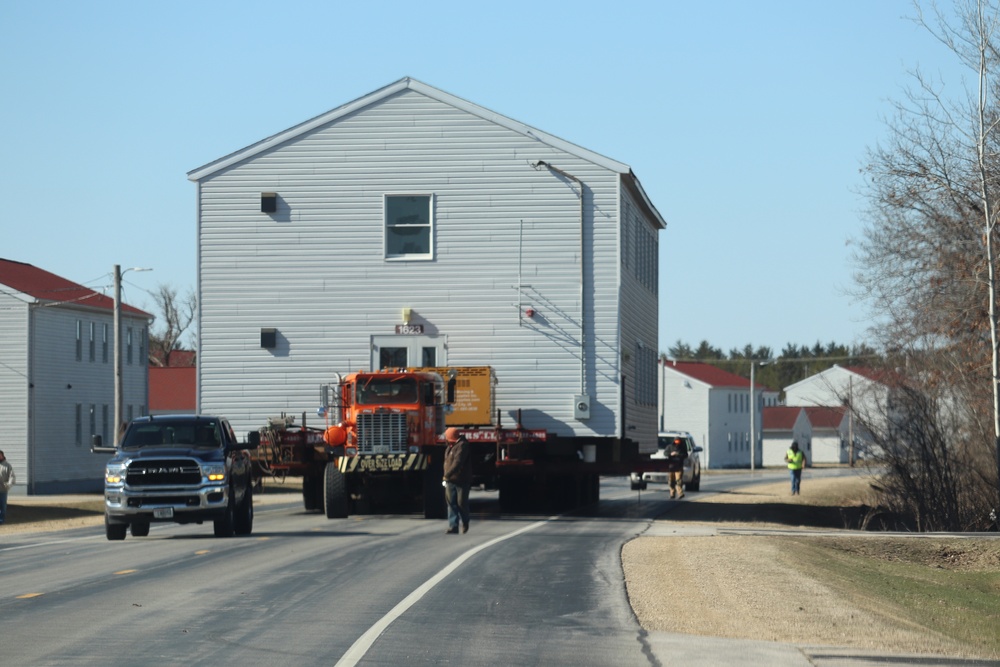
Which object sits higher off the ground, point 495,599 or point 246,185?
point 246,185

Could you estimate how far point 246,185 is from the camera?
105 feet

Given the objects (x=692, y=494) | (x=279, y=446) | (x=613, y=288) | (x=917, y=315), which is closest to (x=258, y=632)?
(x=279, y=446)

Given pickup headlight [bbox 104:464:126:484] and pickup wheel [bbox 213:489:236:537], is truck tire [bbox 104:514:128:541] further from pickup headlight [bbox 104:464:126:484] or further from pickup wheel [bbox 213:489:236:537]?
pickup wheel [bbox 213:489:236:537]

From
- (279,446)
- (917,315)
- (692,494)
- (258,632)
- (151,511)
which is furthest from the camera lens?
(692,494)

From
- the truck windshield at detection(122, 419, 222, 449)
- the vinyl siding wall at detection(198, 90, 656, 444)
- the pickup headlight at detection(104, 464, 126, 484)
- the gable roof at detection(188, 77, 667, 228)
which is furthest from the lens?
the gable roof at detection(188, 77, 667, 228)

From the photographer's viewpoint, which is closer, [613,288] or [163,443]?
[163,443]

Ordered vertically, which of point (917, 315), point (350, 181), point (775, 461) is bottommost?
point (775, 461)

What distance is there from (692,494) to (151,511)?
29.5 m

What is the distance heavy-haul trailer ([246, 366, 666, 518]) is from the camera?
27688 millimetres

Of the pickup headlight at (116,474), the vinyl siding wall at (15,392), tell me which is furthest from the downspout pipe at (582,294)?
the vinyl siding wall at (15,392)

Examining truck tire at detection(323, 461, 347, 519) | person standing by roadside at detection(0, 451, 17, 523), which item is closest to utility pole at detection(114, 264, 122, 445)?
person standing by roadside at detection(0, 451, 17, 523)

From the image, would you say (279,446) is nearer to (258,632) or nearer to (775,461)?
(258,632)

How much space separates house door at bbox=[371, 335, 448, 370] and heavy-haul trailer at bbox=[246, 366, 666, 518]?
99 cm

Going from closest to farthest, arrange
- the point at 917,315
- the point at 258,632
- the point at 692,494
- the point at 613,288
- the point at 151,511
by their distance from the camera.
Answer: the point at 258,632, the point at 151,511, the point at 613,288, the point at 917,315, the point at 692,494
